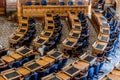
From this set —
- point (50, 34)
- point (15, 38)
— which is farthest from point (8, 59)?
point (50, 34)

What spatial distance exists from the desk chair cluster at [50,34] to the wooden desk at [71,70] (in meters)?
3.45

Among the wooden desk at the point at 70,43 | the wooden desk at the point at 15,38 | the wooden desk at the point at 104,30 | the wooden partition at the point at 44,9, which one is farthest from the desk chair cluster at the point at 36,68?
the wooden partition at the point at 44,9

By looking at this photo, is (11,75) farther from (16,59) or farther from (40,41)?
(40,41)

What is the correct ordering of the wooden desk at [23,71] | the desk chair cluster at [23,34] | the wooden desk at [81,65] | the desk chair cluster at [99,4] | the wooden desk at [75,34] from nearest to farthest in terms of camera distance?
the wooden desk at [23,71], the wooden desk at [81,65], the desk chair cluster at [23,34], the wooden desk at [75,34], the desk chair cluster at [99,4]

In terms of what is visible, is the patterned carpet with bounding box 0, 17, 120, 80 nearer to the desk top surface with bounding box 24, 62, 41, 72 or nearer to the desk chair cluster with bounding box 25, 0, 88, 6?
the desk chair cluster with bounding box 25, 0, 88, 6

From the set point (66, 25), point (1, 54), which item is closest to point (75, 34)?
point (66, 25)

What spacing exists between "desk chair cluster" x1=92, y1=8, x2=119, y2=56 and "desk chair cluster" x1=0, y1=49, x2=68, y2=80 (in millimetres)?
2459

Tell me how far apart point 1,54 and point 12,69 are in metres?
2.78

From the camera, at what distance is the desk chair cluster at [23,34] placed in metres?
17.4

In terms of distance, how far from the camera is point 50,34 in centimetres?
1794

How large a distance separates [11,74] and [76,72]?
9.82 ft

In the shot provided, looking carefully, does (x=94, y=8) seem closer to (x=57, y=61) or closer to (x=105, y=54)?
(x=105, y=54)

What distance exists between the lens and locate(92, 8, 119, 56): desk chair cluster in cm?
1622

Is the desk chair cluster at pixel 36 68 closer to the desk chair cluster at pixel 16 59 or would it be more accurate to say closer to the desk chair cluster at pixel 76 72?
the desk chair cluster at pixel 16 59
